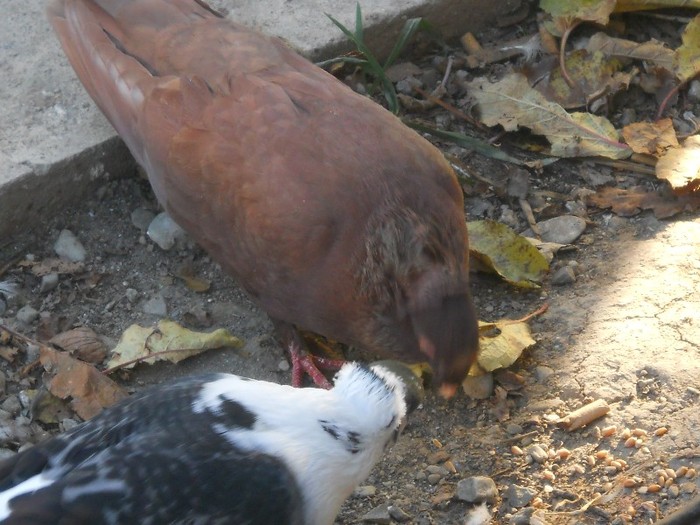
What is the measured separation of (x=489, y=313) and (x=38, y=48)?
82.3 inches

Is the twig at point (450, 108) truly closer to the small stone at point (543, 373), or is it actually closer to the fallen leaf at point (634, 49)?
the fallen leaf at point (634, 49)

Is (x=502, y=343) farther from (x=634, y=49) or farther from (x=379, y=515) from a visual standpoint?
(x=634, y=49)

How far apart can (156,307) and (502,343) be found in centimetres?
123

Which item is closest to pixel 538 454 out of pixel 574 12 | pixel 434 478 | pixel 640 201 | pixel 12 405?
pixel 434 478

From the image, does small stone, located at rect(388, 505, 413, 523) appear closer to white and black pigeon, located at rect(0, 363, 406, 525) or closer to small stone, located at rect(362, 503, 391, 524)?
small stone, located at rect(362, 503, 391, 524)

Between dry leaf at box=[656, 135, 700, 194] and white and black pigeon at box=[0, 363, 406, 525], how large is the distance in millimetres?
1565

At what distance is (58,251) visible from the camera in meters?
3.98

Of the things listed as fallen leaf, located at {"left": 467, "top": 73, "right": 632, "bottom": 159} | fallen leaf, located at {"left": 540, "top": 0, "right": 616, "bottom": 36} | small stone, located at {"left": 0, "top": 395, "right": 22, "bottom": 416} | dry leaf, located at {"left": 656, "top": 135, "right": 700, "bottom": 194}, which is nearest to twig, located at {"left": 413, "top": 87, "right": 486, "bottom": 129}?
fallen leaf, located at {"left": 467, "top": 73, "right": 632, "bottom": 159}

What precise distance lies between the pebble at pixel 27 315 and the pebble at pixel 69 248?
0.87ft

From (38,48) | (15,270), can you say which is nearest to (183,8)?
(38,48)

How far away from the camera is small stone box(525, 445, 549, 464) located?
323 centimetres

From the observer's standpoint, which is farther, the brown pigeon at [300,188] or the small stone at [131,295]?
the small stone at [131,295]

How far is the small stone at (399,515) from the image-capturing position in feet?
10.3

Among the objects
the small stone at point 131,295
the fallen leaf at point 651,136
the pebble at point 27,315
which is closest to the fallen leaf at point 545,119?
the fallen leaf at point 651,136
